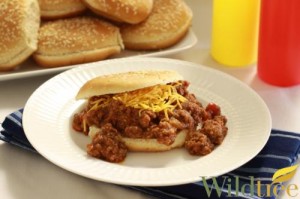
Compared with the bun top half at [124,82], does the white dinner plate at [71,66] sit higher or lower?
lower

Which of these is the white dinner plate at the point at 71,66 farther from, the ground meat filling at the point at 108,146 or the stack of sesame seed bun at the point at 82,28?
the ground meat filling at the point at 108,146

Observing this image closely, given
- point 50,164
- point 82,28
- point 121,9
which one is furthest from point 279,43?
point 50,164

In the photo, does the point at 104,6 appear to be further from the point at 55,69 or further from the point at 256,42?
the point at 256,42

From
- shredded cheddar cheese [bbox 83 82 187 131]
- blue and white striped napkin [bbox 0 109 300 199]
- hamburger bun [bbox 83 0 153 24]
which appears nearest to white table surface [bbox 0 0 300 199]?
blue and white striped napkin [bbox 0 109 300 199]

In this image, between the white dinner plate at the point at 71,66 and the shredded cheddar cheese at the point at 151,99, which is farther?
the white dinner plate at the point at 71,66

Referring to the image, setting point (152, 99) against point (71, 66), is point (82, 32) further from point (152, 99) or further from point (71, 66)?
point (152, 99)

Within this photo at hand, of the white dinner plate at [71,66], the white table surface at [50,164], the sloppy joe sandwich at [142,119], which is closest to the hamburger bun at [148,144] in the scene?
the sloppy joe sandwich at [142,119]

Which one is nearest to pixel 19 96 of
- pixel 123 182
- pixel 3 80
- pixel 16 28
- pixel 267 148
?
pixel 3 80
